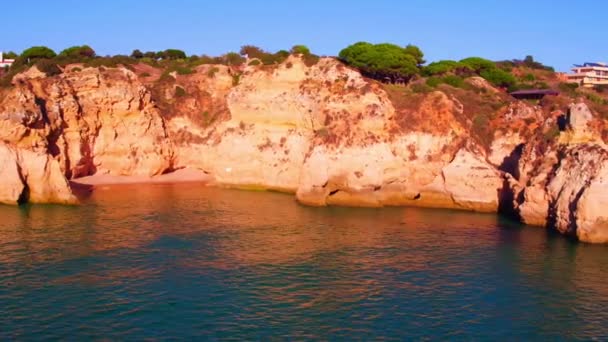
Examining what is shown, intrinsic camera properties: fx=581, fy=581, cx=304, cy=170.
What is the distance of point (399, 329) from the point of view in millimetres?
21203

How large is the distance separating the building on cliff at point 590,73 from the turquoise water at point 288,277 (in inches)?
2751

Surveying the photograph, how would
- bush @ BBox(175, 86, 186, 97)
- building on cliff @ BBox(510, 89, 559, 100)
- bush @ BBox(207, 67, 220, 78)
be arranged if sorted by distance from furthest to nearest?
bush @ BBox(207, 67, 220, 78), bush @ BBox(175, 86, 186, 97), building on cliff @ BBox(510, 89, 559, 100)

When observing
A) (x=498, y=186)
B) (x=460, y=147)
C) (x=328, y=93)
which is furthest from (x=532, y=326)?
(x=328, y=93)

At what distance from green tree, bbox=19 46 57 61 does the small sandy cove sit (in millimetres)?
24220

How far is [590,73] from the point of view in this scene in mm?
104375

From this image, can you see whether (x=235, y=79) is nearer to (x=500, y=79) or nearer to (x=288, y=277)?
(x=500, y=79)

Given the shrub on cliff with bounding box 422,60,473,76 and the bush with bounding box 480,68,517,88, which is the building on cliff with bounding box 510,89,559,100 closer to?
the bush with bounding box 480,68,517,88

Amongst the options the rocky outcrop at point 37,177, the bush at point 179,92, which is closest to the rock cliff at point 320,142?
the rocky outcrop at point 37,177

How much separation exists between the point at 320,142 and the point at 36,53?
42.3 m

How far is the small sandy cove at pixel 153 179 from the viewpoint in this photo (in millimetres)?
53531

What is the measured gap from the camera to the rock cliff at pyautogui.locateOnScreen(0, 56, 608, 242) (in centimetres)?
3959

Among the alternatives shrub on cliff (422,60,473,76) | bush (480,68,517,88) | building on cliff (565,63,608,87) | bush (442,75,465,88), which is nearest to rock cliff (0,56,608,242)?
bush (442,75,465,88)

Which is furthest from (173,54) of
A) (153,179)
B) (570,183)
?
(570,183)

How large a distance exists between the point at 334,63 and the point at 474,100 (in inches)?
525
